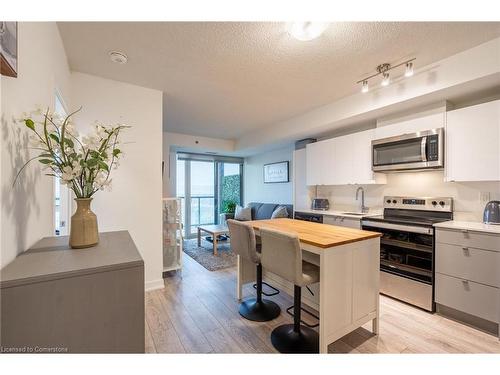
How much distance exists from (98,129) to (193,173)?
511 centimetres

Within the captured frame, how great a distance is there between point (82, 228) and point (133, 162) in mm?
1753

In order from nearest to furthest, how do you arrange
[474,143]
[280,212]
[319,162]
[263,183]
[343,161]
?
[474,143] < [343,161] < [319,162] < [280,212] < [263,183]

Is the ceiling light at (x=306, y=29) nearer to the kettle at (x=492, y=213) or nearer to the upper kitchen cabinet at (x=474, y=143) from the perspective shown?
the upper kitchen cabinet at (x=474, y=143)

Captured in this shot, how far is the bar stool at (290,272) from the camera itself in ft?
5.21

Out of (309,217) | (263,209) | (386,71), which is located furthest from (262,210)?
(386,71)

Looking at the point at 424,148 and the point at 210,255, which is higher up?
the point at 424,148

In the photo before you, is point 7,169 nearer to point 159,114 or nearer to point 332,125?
point 159,114

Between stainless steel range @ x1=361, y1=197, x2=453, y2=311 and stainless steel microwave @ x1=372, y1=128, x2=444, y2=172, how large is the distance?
0.50 meters

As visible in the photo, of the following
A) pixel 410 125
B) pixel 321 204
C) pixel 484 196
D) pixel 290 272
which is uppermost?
pixel 410 125

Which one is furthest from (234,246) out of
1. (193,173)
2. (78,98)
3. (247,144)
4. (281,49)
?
(193,173)

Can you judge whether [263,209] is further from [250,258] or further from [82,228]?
[82,228]

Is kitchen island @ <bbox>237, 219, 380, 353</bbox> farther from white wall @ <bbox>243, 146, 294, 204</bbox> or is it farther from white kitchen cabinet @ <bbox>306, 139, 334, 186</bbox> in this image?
white wall @ <bbox>243, 146, 294, 204</bbox>

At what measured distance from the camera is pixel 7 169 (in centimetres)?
92

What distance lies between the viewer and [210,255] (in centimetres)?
430
